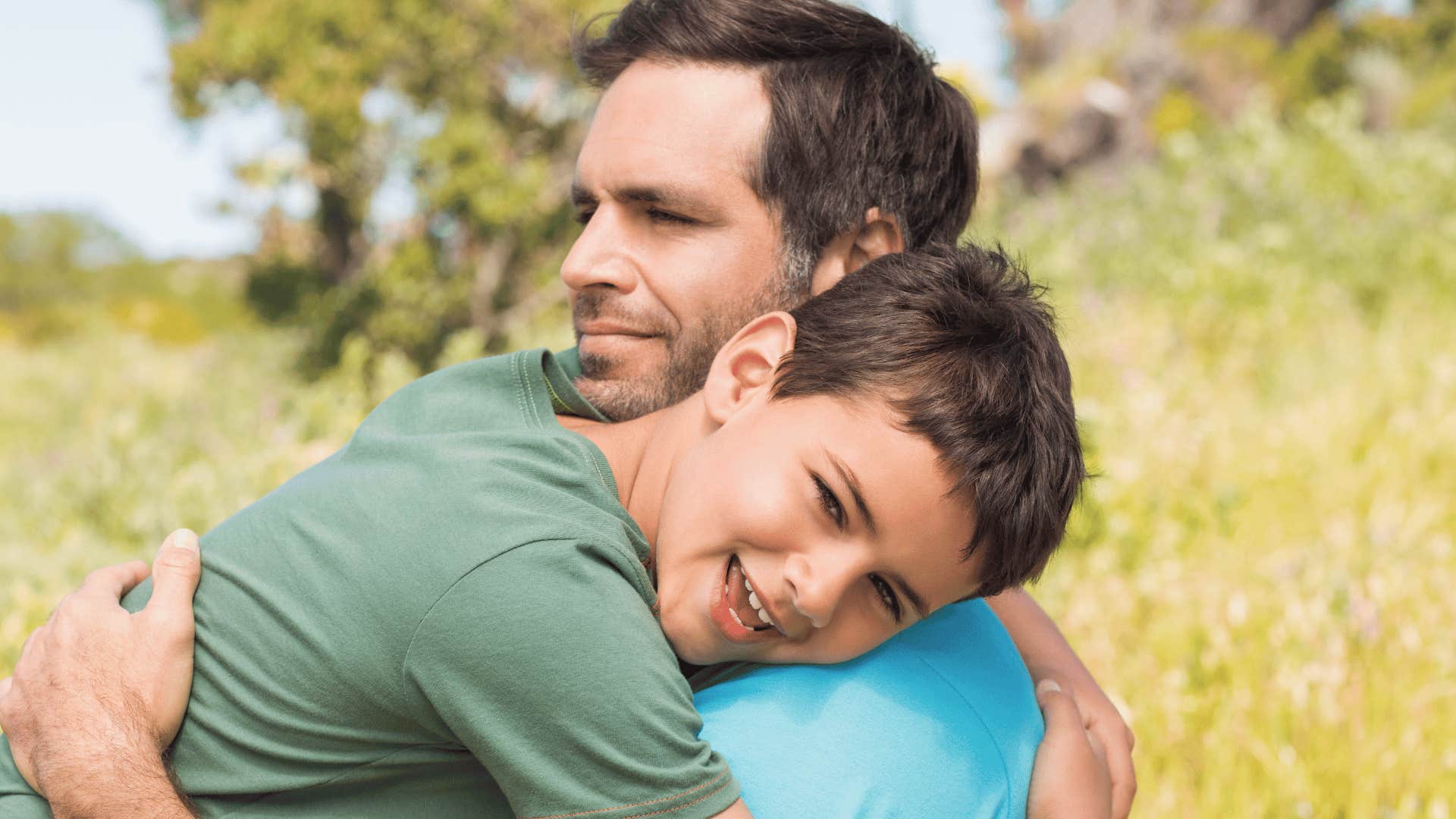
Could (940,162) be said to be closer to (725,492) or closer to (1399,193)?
(725,492)

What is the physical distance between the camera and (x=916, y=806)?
180cm

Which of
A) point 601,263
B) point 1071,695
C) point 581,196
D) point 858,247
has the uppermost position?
point 581,196

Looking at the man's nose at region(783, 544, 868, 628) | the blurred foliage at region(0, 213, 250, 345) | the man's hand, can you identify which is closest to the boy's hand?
the man's nose at region(783, 544, 868, 628)

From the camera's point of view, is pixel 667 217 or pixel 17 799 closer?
pixel 17 799

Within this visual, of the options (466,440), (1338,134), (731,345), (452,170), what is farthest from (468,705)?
(1338,134)

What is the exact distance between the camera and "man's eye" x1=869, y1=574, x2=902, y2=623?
77.4 inches

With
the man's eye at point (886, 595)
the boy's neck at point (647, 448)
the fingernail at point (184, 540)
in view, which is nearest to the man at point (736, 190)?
the boy's neck at point (647, 448)

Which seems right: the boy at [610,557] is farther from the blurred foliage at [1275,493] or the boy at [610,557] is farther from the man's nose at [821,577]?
the blurred foliage at [1275,493]

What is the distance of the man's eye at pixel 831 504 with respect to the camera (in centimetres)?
190

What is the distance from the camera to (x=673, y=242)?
8.66 feet

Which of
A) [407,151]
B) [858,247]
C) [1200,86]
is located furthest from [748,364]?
[1200,86]

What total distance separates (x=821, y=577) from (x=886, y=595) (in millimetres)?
178

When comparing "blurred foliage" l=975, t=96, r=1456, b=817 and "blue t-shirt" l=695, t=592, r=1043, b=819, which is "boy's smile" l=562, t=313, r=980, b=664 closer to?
"blue t-shirt" l=695, t=592, r=1043, b=819

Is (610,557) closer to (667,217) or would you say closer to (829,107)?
(667,217)
